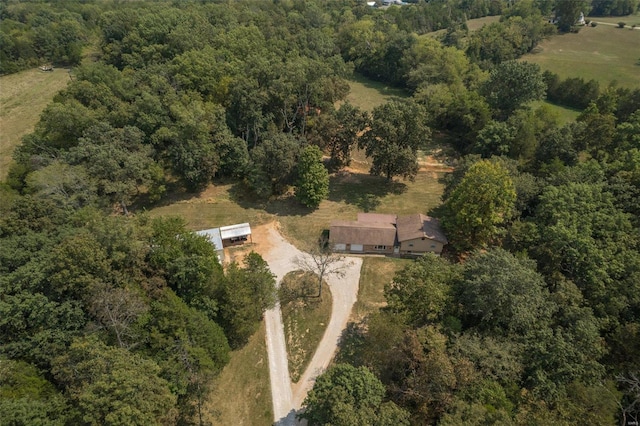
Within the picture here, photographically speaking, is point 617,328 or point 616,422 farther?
point 617,328

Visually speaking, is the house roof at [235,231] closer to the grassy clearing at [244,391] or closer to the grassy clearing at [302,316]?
the grassy clearing at [302,316]

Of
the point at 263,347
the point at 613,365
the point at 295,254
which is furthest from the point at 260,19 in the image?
the point at 613,365

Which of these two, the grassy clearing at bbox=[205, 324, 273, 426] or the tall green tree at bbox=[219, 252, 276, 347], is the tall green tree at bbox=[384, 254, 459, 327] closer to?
the tall green tree at bbox=[219, 252, 276, 347]

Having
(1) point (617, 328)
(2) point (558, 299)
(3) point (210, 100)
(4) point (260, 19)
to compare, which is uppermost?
(4) point (260, 19)

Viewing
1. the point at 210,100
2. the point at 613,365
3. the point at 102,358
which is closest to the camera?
the point at 102,358

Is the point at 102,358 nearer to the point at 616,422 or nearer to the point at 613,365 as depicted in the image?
the point at 616,422

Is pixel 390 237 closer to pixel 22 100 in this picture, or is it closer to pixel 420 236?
pixel 420 236
